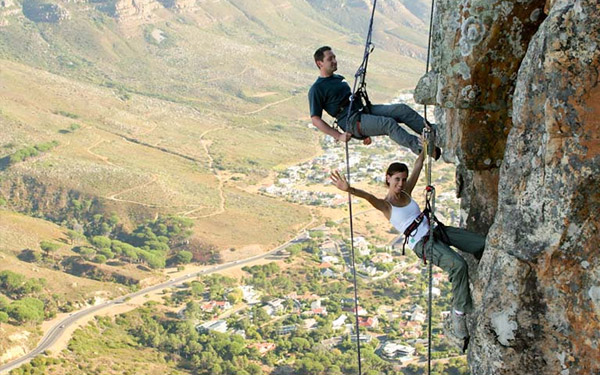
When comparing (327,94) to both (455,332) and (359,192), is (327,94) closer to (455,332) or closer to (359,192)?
(359,192)

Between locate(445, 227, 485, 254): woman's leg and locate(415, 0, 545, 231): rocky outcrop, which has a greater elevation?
locate(415, 0, 545, 231): rocky outcrop

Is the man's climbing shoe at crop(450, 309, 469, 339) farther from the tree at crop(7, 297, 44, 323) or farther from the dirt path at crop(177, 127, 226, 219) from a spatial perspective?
the dirt path at crop(177, 127, 226, 219)

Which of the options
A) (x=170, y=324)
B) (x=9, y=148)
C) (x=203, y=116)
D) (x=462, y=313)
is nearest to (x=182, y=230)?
(x=170, y=324)

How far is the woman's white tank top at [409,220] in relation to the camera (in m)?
8.62

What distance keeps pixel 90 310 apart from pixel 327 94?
4615cm

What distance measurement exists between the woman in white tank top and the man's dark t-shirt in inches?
66.8

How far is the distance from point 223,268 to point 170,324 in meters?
13.2

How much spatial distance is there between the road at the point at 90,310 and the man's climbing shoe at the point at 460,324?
3600 centimetres

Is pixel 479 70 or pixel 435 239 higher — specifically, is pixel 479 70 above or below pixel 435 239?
above

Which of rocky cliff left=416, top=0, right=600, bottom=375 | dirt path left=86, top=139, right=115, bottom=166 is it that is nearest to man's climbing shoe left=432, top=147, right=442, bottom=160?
rocky cliff left=416, top=0, right=600, bottom=375

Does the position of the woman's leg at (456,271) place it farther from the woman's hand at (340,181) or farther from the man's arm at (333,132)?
the man's arm at (333,132)

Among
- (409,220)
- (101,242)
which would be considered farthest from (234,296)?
(409,220)

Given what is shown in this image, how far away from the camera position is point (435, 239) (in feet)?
28.2

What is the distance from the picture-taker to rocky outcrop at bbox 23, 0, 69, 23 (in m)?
139
